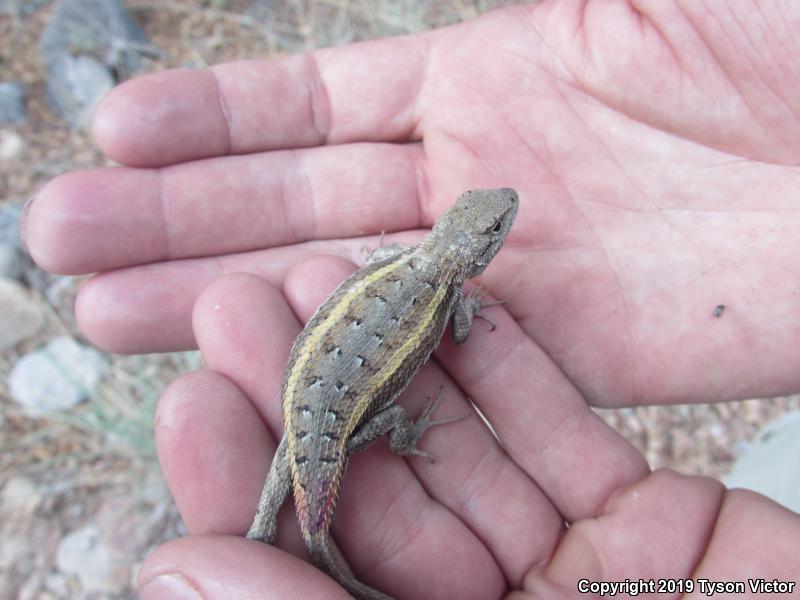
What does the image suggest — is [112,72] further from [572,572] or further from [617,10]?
[572,572]

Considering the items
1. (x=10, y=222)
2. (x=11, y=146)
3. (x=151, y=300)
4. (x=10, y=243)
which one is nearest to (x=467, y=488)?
(x=151, y=300)

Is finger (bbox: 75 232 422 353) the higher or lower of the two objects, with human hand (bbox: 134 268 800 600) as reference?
higher

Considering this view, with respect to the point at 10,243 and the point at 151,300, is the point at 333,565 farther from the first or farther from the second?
the point at 10,243

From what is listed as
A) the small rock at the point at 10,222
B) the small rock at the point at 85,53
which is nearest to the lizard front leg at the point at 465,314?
the small rock at the point at 10,222

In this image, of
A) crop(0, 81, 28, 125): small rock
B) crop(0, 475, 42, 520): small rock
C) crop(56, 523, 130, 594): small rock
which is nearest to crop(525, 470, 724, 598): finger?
crop(56, 523, 130, 594): small rock

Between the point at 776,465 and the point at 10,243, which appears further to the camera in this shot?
the point at 10,243

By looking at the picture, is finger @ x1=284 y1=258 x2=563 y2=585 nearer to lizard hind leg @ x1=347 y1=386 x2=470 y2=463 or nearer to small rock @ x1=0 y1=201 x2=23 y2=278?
lizard hind leg @ x1=347 y1=386 x2=470 y2=463
